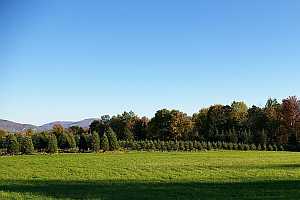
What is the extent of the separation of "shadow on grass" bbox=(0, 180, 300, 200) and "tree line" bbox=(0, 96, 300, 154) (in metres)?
66.9

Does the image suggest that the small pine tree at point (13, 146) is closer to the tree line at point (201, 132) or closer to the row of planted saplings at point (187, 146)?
the tree line at point (201, 132)

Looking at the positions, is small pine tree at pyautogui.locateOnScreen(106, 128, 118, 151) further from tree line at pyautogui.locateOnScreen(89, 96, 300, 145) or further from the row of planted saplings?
tree line at pyautogui.locateOnScreen(89, 96, 300, 145)

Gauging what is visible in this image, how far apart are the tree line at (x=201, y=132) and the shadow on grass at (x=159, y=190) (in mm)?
66898

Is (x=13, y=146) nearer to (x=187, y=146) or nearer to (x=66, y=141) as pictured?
(x=66, y=141)

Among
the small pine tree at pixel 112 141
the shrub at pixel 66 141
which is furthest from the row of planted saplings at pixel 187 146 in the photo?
the shrub at pixel 66 141

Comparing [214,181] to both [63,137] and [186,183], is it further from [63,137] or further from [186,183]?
[63,137]

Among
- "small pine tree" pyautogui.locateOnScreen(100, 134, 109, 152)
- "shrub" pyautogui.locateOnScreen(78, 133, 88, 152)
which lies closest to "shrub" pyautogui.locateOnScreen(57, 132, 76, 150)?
"shrub" pyautogui.locateOnScreen(78, 133, 88, 152)

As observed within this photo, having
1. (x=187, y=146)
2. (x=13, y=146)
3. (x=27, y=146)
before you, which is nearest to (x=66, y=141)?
(x=27, y=146)

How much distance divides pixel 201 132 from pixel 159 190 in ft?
336

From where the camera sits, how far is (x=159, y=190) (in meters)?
22.7

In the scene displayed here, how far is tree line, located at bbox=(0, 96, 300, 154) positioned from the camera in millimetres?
98250

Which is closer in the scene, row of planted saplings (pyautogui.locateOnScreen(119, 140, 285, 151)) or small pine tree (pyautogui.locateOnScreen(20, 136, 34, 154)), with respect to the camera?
small pine tree (pyautogui.locateOnScreen(20, 136, 34, 154))

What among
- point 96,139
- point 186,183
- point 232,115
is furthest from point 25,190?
point 232,115

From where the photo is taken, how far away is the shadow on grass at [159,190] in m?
20.3
